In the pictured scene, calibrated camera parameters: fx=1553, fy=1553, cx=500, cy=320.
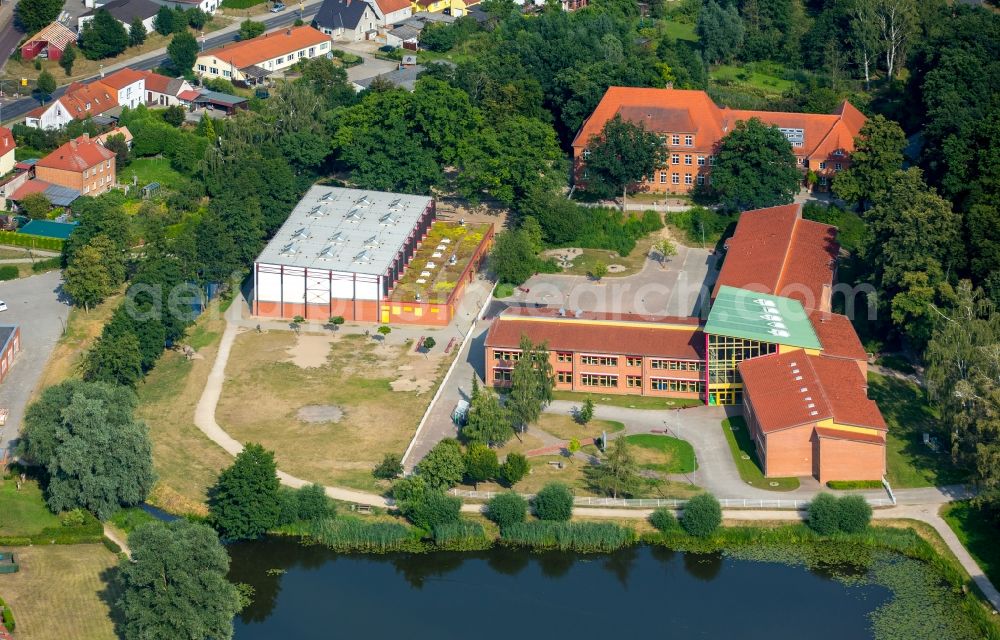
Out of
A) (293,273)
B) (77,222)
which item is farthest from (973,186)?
(77,222)

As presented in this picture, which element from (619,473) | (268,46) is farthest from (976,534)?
(268,46)

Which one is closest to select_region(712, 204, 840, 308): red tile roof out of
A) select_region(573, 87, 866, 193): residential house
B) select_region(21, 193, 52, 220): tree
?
select_region(573, 87, 866, 193): residential house

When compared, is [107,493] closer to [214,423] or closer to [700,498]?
[214,423]

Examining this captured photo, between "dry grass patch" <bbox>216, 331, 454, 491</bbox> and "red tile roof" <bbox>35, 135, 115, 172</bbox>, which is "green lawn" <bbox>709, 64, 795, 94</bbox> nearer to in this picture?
"dry grass patch" <bbox>216, 331, 454, 491</bbox>

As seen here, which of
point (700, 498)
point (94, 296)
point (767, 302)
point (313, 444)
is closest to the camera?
point (700, 498)

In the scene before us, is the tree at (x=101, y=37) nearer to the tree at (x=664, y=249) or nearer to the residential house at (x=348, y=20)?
the residential house at (x=348, y=20)

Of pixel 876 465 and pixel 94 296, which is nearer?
pixel 876 465

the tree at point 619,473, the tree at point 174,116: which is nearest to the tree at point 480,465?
the tree at point 619,473
